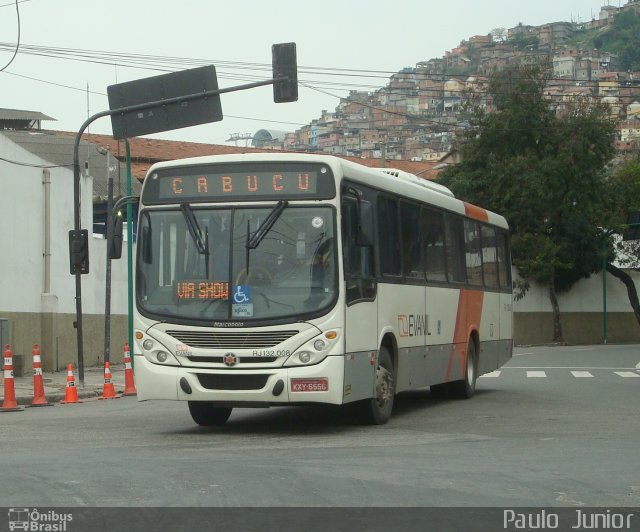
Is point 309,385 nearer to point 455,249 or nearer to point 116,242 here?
point 455,249

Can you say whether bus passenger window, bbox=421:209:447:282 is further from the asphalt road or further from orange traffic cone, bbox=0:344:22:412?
orange traffic cone, bbox=0:344:22:412

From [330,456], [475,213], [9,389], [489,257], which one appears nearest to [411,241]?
[475,213]

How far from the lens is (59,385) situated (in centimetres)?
2470

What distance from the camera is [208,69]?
85.0 feet

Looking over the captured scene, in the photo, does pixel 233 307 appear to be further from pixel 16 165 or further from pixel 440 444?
pixel 16 165

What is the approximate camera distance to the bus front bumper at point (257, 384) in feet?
44.3

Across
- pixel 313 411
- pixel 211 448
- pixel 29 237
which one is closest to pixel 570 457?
pixel 211 448

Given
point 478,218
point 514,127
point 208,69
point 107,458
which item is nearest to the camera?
point 107,458

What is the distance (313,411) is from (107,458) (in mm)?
6188

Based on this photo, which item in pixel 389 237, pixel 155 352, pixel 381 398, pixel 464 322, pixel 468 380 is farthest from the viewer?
pixel 468 380

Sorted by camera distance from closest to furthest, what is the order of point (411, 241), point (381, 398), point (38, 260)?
point (381, 398) < point (411, 241) < point (38, 260)

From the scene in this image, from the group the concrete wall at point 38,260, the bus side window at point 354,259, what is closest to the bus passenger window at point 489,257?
the bus side window at point 354,259

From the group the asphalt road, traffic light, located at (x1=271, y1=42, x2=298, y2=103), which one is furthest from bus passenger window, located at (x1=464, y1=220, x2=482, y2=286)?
traffic light, located at (x1=271, y1=42, x2=298, y2=103)
